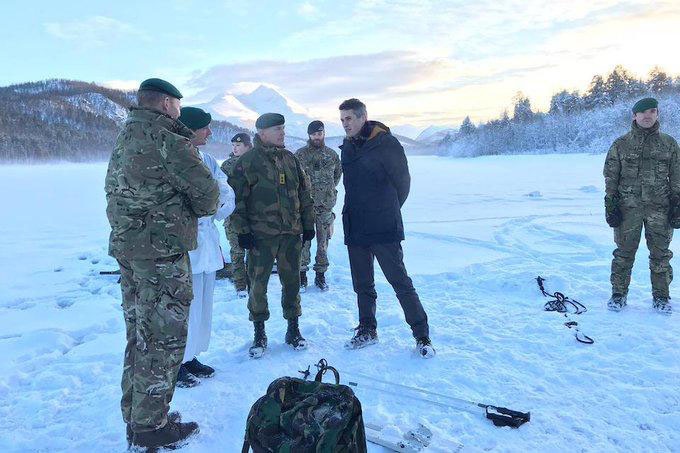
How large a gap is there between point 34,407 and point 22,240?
32.6 feet

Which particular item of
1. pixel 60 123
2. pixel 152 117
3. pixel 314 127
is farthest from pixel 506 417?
pixel 60 123

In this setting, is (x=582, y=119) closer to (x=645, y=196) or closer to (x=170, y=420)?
(x=645, y=196)

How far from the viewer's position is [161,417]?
2.88 meters

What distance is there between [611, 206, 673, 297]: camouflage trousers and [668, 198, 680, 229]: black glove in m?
0.04

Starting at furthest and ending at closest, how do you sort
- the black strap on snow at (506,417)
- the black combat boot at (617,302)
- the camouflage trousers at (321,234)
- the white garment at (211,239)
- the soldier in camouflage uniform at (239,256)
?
the camouflage trousers at (321,234), the soldier in camouflage uniform at (239,256), the black combat boot at (617,302), the white garment at (211,239), the black strap on snow at (506,417)

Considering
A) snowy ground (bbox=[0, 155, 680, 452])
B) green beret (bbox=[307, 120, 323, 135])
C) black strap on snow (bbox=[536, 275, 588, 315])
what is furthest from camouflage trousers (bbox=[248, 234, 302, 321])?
black strap on snow (bbox=[536, 275, 588, 315])

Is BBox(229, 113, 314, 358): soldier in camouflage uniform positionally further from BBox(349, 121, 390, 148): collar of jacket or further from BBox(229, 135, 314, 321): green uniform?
BBox(349, 121, 390, 148): collar of jacket

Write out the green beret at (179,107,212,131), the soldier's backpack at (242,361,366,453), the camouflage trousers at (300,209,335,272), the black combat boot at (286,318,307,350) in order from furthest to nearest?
the camouflage trousers at (300,209,335,272), the black combat boot at (286,318,307,350), the green beret at (179,107,212,131), the soldier's backpack at (242,361,366,453)

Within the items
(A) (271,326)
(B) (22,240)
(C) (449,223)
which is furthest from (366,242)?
(B) (22,240)

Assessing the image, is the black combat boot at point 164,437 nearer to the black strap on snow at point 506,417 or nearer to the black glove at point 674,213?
the black strap on snow at point 506,417

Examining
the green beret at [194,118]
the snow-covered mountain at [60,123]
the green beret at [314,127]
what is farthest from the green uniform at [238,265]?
the snow-covered mountain at [60,123]

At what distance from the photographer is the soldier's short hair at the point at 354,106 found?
4319mm

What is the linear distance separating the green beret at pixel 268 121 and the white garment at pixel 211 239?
665 millimetres

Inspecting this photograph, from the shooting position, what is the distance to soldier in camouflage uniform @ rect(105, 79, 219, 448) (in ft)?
8.89
